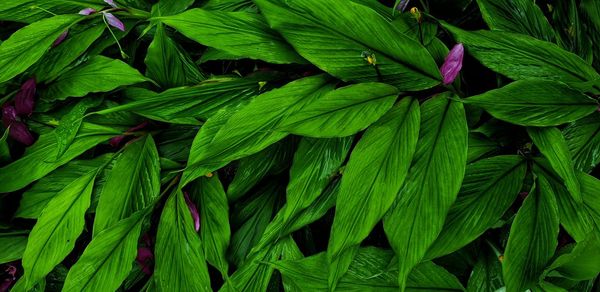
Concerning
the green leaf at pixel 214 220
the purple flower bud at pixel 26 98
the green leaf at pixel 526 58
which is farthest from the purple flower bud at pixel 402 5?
the purple flower bud at pixel 26 98

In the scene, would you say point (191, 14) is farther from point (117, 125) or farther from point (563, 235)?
point (563, 235)

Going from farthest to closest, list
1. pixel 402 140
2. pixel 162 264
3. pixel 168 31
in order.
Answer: pixel 168 31
pixel 162 264
pixel 402 140

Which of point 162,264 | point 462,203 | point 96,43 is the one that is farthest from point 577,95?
point 96,43

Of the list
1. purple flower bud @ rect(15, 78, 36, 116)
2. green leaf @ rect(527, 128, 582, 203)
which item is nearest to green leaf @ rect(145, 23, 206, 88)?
purple flower bud @ rect(15, 78, 36, 116)

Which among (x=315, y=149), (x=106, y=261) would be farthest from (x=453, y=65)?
(x=106, y=261)

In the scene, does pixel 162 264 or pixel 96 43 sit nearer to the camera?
pixel 162 264

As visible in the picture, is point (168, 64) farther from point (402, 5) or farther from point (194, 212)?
point (402, 5)

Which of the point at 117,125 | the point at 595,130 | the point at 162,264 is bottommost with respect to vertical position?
the point at 162,264
